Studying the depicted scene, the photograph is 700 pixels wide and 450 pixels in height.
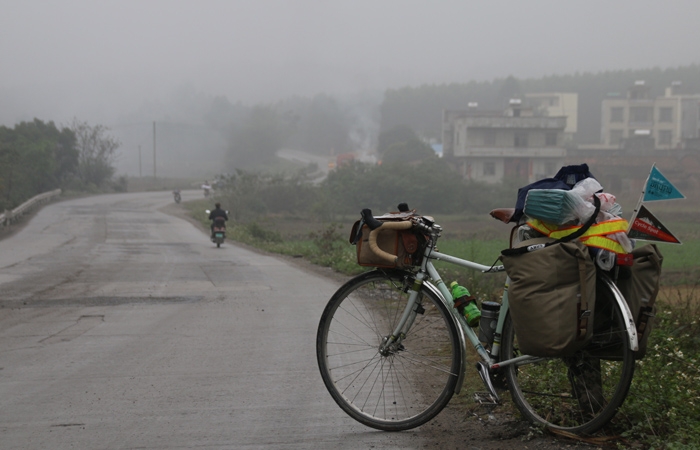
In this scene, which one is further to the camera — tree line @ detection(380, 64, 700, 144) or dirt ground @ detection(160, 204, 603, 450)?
tree line @ detection(380, 64, 700, 144)

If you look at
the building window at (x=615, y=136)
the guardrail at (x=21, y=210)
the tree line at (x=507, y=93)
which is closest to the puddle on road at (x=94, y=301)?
the guardrail at (x=21, y=210)

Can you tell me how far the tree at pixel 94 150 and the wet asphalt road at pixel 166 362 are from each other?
57.6m

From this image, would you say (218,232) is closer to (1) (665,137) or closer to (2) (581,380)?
(2) (581,380)

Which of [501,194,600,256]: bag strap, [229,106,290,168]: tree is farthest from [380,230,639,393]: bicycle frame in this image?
[229,106,290,168]: tree

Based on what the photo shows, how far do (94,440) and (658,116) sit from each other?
321 feet

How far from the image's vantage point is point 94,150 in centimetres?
7694

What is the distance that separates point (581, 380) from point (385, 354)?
3.92 ft

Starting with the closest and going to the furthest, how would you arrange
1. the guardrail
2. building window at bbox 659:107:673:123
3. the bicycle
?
the bicycle
the guardrail
building window at bbox 659:107:673:123

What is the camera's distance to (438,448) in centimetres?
429

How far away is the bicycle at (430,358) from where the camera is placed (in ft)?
13.3

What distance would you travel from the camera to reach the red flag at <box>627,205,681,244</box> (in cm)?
407

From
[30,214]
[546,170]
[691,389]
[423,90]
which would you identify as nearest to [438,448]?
[691,389]

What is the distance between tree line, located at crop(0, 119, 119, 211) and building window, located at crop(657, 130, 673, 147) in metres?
61.7

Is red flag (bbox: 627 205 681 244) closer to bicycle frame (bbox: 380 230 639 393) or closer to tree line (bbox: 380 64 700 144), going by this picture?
bicycle frame (bbox: 380 230 639 393)
